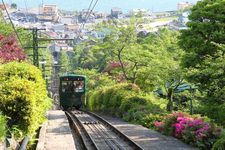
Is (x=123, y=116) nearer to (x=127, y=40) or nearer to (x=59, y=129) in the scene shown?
(x=59, y=129)

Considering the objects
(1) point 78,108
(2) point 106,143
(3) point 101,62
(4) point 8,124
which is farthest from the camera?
(3) point 101,62

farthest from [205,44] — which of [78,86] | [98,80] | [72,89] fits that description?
[98,80]

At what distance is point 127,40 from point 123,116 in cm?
1221

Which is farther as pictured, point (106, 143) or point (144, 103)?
point (144, 103)

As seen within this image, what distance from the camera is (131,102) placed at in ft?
90.8

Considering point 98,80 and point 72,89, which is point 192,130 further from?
point 98,80

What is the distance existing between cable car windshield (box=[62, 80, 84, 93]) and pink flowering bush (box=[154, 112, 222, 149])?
22.0 meters

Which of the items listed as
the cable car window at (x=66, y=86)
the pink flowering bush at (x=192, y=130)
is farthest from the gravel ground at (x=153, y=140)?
the cable car window at (x=66, y=86)

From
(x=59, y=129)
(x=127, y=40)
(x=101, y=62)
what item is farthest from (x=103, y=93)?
(x=101, y=62)

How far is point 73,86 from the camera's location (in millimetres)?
40250

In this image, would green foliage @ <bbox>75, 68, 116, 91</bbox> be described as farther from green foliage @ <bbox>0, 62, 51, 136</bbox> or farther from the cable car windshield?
green foliage @ <bbox>0, 62, 51, 136</bbox>

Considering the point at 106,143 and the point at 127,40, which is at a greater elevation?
the point at 127,40

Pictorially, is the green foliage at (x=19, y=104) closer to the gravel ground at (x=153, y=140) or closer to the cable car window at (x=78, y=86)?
the gravel ground at (x=153, y=140)

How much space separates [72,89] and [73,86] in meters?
0.27
